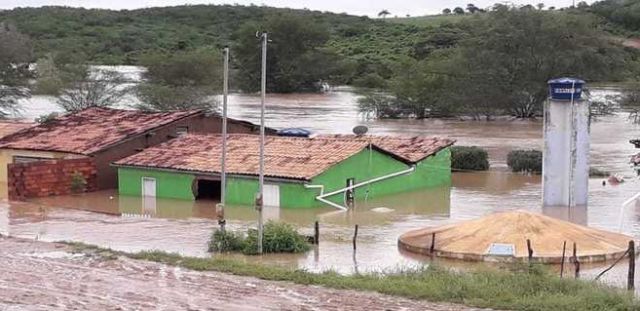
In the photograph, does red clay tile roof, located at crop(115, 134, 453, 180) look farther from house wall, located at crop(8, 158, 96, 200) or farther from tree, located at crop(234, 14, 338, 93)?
tree, located at crop(234, 14, 338, 93)

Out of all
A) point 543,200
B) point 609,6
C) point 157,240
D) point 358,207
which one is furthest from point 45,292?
point 609,6

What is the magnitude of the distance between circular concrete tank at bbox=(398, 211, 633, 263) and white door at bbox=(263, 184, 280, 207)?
7391 mm

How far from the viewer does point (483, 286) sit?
1470 centimetres

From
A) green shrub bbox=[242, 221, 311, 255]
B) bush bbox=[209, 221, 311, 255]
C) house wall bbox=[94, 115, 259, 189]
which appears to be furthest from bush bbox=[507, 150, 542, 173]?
green shrub bbox=[242, 221, 311, 255]

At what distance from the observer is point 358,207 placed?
29.6 metres

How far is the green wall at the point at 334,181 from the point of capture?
2922cm

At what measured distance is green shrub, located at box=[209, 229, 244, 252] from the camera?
2108cm

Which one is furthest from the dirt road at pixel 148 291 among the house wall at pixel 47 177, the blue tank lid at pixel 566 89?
the blue tank lid at pixel 566 89

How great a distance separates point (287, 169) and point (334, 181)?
1401 millimetres

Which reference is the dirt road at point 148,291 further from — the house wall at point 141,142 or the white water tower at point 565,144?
the house wall at point 141,142

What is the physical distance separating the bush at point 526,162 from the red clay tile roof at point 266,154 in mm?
5550

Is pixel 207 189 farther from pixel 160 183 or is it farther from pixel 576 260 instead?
pixel 576 260

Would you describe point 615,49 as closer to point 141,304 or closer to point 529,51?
point 529,51

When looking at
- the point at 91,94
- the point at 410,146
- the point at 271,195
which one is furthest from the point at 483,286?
the point at 91,94
